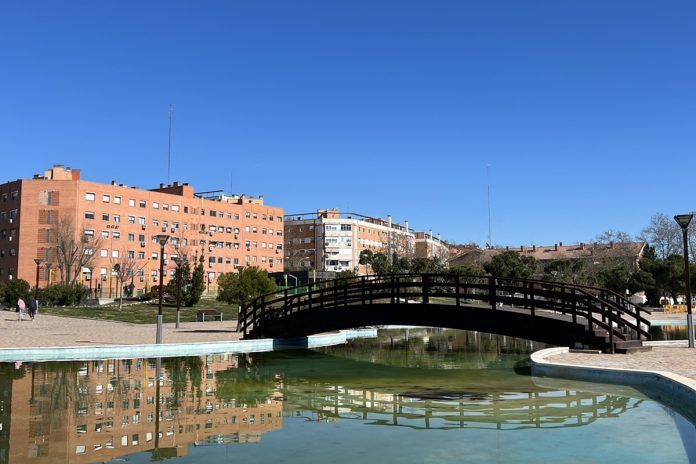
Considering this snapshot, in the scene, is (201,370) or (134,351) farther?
(134,351)

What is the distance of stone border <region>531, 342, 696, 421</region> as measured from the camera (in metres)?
11.3

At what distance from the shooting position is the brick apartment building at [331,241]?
126 meters

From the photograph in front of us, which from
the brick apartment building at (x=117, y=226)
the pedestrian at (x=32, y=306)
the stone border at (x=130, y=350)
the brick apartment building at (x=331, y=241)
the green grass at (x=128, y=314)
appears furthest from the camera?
the brick apartment building at (x=331, y=241)

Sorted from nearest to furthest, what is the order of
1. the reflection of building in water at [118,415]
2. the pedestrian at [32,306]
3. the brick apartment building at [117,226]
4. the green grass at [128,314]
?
the reflection of building in water at [118,415] → the pedestrian at [32,306] → the green grass at [128,314] → the brick apartment building at [117,226]

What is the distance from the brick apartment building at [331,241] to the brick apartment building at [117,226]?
1922cm

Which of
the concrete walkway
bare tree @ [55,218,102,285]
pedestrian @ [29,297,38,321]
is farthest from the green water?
bare tree @ [55,218,102,285]

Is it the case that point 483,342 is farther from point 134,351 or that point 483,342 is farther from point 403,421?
point 403,421

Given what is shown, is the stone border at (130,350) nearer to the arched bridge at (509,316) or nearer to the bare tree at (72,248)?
the arched bridge at (509,316)

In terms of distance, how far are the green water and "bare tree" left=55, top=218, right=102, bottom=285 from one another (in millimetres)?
62364

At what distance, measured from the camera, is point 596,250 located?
10106 centimetres

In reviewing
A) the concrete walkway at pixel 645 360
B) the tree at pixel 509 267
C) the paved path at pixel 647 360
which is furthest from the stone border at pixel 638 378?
the tree at pixel 509 267

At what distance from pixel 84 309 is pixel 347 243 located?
265ft

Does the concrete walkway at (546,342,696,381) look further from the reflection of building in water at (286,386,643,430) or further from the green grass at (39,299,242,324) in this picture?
the green grass at (39,299,242,324)

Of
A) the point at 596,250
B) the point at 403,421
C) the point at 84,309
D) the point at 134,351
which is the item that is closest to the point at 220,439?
the point at 403,421
